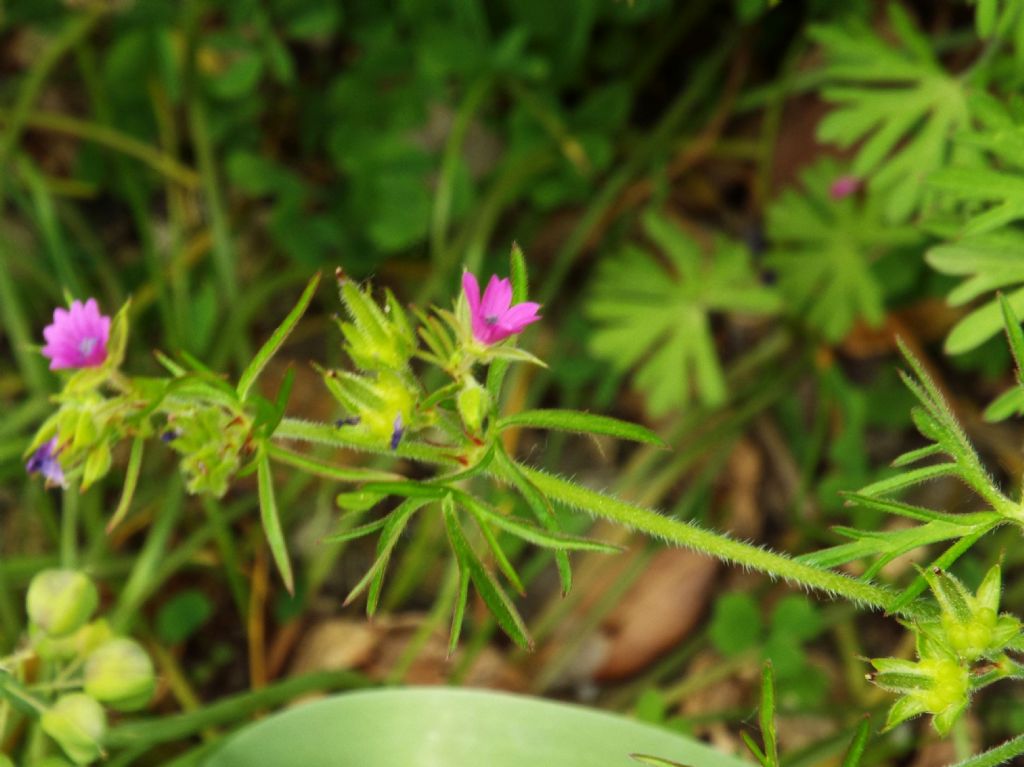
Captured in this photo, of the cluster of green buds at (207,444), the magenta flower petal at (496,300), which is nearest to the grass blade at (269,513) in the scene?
the cluster of green buds at (207,444)

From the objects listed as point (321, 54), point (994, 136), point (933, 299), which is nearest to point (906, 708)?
point (994, 136)

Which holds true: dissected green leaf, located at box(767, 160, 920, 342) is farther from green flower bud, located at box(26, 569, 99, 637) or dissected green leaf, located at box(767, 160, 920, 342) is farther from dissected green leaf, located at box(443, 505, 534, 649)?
green flower bud, located at box(26, 569, 99, 637)

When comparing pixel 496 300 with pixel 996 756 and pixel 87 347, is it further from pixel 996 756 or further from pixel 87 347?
pixel 996 756

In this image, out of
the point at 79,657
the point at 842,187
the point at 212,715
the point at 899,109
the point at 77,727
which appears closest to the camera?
the point at 77,727

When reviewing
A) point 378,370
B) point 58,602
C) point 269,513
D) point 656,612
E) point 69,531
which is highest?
point 378,370

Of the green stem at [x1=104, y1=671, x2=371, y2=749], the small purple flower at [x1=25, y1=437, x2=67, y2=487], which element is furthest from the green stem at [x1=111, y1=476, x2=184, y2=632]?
the small purple flower at [x1=25, y1=437, x2=67, y2=487]

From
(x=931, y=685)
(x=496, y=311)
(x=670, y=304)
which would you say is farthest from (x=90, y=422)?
(x=670, y=304)
